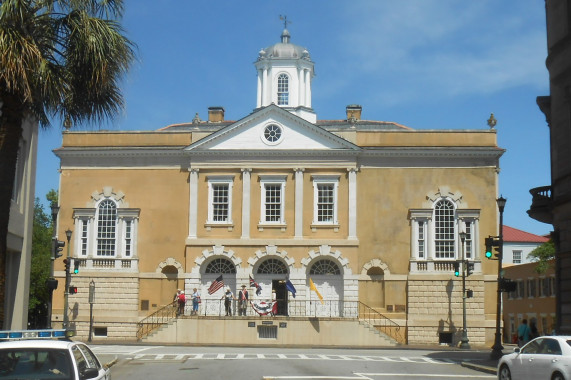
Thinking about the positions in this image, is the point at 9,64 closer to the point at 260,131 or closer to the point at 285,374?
the point at 285,374

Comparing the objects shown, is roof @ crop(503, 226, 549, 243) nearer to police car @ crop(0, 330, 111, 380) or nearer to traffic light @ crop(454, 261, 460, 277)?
traffic light @ crop(454, 261, 460, 277)

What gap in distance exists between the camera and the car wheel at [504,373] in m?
19.6

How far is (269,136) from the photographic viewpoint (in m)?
46.7

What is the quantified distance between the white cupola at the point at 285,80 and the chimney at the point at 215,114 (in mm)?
2517

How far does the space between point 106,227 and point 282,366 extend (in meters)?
22.7

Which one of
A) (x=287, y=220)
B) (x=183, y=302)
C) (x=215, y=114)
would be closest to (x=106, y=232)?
(x=183, y=302)

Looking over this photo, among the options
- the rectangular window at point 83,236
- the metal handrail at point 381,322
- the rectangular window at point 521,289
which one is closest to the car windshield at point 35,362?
the metal handrail at point 381,322

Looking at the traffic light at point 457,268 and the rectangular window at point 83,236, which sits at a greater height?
the rectangular window at point 83,236

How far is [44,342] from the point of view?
12.5m

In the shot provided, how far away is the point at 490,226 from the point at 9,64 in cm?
3409

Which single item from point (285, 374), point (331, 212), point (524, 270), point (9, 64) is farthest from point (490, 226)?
point (9, 64)

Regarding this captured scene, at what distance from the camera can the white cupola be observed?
53.9m

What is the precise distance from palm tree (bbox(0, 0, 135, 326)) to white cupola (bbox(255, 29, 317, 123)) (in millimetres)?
36324

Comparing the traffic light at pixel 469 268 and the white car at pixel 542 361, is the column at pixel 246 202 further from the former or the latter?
the white car at pixel 542 361
